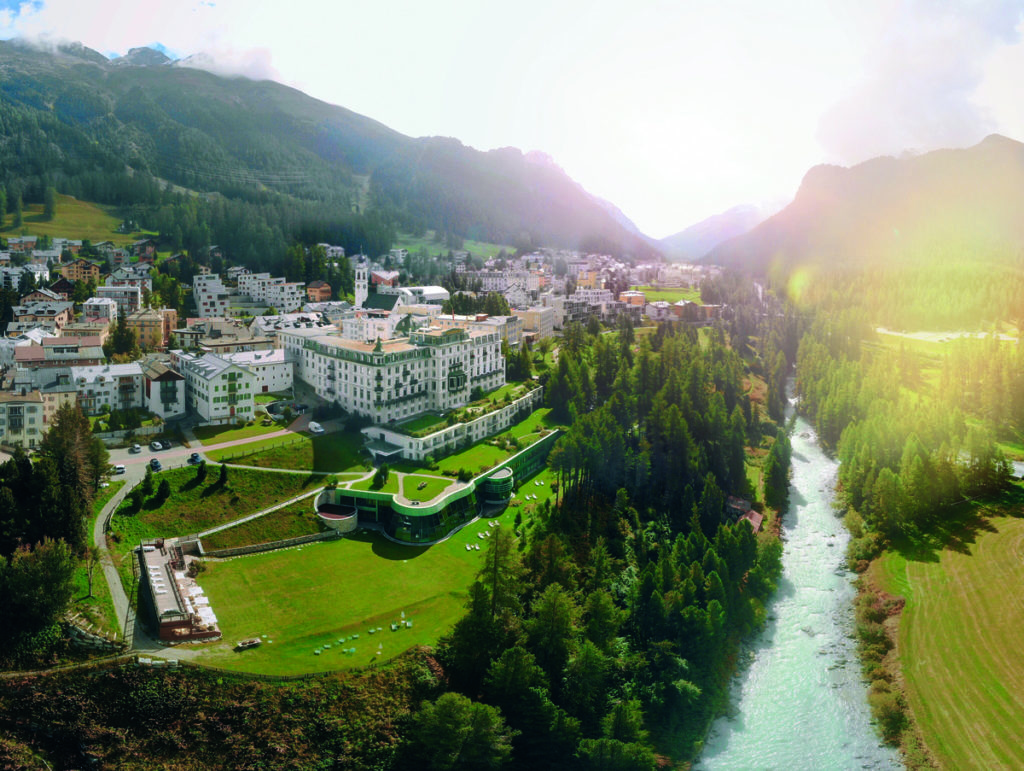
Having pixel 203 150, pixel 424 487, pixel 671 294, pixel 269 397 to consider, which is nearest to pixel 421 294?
pixel 269 397

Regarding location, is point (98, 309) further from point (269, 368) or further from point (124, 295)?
point (269, 368)

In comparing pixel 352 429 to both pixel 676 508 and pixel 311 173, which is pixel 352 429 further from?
pixel 311 173

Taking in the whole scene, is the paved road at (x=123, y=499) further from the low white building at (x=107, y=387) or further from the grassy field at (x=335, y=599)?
the low white building at (x=107, y=387)

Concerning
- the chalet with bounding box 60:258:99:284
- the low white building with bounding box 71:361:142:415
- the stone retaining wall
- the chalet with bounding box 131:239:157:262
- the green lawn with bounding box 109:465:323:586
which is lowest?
the stone retaining wall

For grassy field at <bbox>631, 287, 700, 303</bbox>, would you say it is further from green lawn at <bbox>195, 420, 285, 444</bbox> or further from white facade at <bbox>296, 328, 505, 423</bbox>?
green lawn at <bbox>195, 420, 285, 444</bbox>

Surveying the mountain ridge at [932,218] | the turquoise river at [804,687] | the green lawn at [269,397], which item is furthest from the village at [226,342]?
the mountain ridge at [932,218]

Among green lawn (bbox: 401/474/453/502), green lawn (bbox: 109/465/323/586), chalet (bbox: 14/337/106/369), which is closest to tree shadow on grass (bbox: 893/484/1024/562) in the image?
green lawn (bbox: 401/474/453/502)
